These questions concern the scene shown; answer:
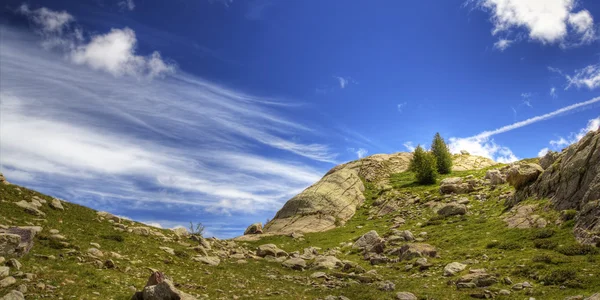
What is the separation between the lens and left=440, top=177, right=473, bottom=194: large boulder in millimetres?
71562

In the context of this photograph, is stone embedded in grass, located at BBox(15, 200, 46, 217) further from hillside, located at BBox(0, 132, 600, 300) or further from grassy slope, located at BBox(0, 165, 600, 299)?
grassy slope, located at BBox(0, 165, 600, 299)

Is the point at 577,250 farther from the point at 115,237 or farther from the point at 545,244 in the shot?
the point at 115,237

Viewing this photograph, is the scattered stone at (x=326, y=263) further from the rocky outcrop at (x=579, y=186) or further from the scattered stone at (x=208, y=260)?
the rocky outcrop at (x=579, y=186)

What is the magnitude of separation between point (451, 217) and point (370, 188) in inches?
1699

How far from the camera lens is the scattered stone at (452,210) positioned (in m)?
59.8

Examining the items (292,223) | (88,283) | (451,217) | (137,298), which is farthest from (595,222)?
(292,223)

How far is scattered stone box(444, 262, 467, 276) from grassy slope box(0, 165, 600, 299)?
34.8 inches

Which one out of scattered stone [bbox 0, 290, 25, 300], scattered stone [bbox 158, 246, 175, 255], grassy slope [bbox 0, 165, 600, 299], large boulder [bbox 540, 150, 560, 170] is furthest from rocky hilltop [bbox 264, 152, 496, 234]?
scattered stone [bbox 0, 290, 25, 300]

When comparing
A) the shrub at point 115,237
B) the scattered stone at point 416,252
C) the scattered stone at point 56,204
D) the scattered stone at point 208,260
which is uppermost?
the scattered stone at point 56,204

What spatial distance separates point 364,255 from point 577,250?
2516 centimetres

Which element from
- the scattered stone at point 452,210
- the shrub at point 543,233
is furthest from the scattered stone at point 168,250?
the scattered stone at point 452,210

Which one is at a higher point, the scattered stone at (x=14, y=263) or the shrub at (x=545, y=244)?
the shrub at (x=545, y=244)

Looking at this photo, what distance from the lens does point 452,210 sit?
61062mm

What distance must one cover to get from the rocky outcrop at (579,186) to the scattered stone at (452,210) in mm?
9428
